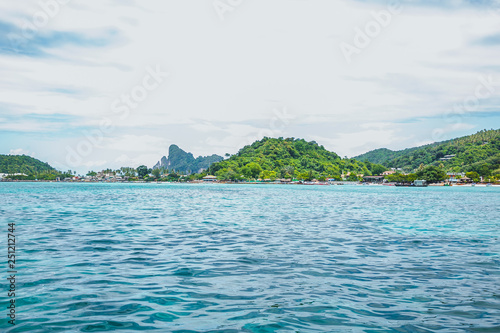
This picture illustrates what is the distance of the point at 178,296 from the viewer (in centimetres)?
1109

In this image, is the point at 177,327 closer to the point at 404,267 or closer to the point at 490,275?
the point at 404,267

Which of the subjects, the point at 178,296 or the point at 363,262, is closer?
the point at 178,296

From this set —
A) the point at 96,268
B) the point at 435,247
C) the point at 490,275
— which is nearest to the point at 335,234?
the point at 435,247

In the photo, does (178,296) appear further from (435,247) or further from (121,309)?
(435,247)

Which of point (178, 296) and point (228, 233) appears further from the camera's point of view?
point (228, 233)

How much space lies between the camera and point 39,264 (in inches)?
590

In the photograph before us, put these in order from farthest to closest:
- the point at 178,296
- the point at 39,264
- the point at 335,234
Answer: the point at 335,234 → the point at 39,264 → the point at 178,296

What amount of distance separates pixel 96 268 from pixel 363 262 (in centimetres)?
1010

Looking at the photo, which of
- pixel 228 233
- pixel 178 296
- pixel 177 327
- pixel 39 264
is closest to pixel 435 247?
pixel 228 233

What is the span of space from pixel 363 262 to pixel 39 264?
12.4m

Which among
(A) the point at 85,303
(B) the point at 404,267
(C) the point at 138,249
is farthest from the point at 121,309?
(B) the point at 404,267

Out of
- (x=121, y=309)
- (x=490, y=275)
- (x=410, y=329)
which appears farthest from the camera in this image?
(x=490, y=275)

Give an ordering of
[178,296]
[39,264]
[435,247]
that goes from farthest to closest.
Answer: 1. [435,247]
2. [39,264]
3. [178,296]

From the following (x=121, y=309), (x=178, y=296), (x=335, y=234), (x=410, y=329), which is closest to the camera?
(x=410, y=329)
